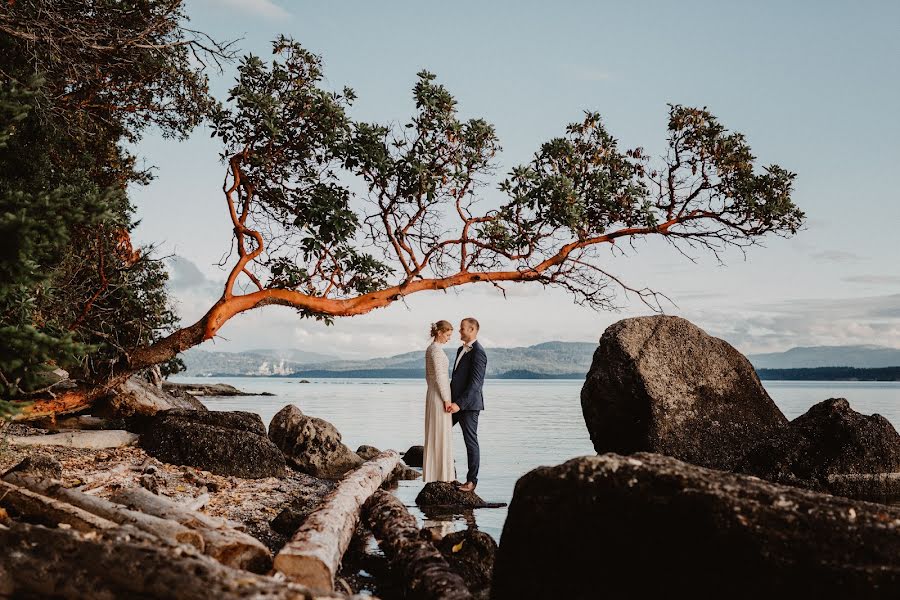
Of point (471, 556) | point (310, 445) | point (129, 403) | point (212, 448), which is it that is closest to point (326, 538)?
point (471, 556)

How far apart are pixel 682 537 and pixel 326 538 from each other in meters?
3.35

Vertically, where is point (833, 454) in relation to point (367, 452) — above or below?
above

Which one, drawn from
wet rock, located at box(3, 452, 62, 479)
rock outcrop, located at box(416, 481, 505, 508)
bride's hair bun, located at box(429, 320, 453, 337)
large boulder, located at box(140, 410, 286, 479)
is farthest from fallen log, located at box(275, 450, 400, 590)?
wet rock, located at box(3, 452, 62, 479)

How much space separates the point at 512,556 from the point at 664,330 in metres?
10.7

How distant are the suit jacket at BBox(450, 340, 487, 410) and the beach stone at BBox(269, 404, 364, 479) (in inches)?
145

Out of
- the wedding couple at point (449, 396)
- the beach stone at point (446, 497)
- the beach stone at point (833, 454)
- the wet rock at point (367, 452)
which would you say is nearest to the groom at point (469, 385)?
the wedding couple at point (449, 396)

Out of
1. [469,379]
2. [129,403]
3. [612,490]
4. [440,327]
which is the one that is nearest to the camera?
[612,490]

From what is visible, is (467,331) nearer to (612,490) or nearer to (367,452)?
(367,452)

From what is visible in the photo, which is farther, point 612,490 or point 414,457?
point 414,457

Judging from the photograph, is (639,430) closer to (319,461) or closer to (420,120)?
(319,461)

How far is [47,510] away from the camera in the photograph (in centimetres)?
639

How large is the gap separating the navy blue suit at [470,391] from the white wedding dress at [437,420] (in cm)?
18

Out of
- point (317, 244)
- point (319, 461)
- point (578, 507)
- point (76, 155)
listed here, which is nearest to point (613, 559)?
point (578, 507)

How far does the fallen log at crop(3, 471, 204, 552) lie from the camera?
6.07m
